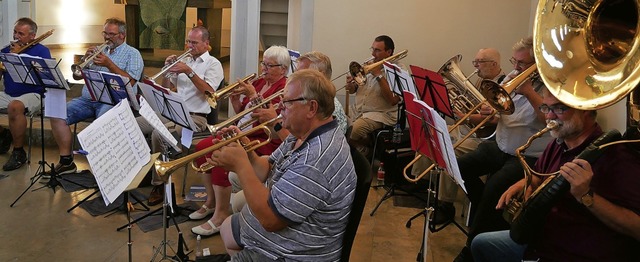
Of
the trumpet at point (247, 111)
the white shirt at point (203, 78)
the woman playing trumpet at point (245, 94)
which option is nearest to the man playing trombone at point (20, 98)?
the white shirt at point (203, 78)

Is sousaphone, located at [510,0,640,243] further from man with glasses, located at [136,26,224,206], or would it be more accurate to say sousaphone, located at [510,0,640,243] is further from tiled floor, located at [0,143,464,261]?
man with glasses, located at [136,26,224,206]

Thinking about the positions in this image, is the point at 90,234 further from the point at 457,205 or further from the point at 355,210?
the point at 457,205

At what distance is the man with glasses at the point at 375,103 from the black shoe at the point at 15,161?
2.94m

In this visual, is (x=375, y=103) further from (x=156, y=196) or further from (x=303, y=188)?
(x=303, y=188)

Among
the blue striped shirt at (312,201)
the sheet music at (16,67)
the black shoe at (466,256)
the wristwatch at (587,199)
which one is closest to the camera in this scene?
the wristwatch at (587,199)

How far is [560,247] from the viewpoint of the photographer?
254cm

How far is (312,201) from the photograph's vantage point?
8.06 ft

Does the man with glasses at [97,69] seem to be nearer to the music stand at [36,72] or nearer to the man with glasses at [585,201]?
the music stand at [36,72]

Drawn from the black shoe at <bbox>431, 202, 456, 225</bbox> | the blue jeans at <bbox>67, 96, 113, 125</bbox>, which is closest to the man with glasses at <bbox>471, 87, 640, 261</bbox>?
the black shoe at <bbox>431, 202, 456, 225</bbox>

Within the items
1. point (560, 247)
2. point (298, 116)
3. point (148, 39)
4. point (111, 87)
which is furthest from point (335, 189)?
point (148, 39)

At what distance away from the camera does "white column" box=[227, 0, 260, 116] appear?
6.79m

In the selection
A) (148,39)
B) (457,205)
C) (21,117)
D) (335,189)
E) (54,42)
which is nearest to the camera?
(335,189)

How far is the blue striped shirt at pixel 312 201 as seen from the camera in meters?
2.45

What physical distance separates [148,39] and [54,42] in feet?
9.30
